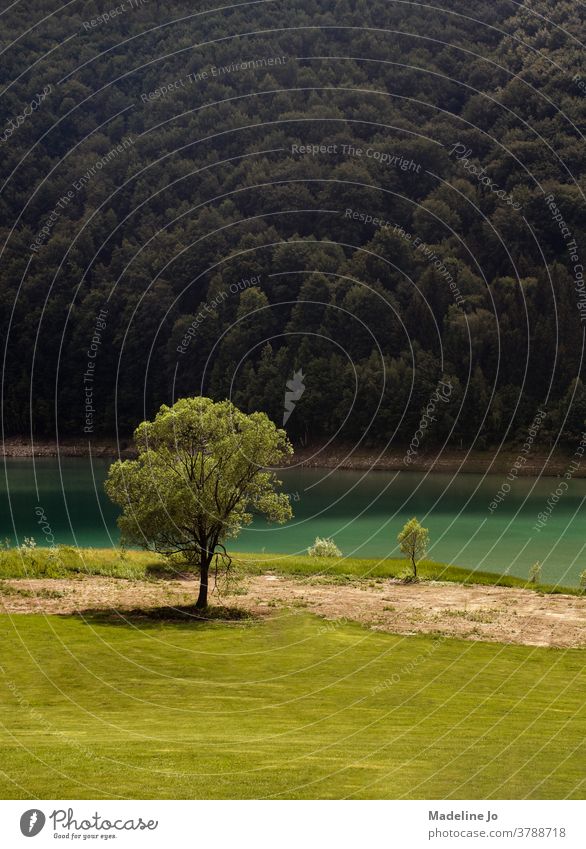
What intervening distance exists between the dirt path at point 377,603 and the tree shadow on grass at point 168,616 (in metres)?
0.59

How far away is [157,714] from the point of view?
22.0m

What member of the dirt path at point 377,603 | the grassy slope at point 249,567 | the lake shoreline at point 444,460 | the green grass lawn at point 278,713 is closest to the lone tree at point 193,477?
the dirt path at point 377,603

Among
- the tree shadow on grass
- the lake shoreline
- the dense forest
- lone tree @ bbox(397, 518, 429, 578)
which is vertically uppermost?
the dense forest

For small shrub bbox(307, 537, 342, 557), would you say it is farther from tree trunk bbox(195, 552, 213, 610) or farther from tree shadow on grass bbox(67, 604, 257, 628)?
tree trunk bbox(195, 552, 213, 610)

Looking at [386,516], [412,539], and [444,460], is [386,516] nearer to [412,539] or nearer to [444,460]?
[412,539]

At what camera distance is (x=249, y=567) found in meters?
50.0

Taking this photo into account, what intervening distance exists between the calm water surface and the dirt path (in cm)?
916

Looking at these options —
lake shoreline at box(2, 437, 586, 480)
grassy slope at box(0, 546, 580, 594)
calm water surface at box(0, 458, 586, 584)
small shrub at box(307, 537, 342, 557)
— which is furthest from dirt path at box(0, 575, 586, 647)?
lake shoreline at box(2, 437, 586, 480)

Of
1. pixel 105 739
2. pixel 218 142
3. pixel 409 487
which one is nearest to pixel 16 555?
pixel 105 739

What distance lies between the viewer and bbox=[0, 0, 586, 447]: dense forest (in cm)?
13400

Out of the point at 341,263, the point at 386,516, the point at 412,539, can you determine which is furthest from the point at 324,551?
the point at 341,263

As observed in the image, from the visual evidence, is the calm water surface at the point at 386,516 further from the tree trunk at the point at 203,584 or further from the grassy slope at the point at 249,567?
the tree trunk at the point at 203,584

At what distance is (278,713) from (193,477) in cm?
1508

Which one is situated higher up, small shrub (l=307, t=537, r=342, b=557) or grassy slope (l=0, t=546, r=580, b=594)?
small shrub (l=307, t=537, r=342, b=557)
